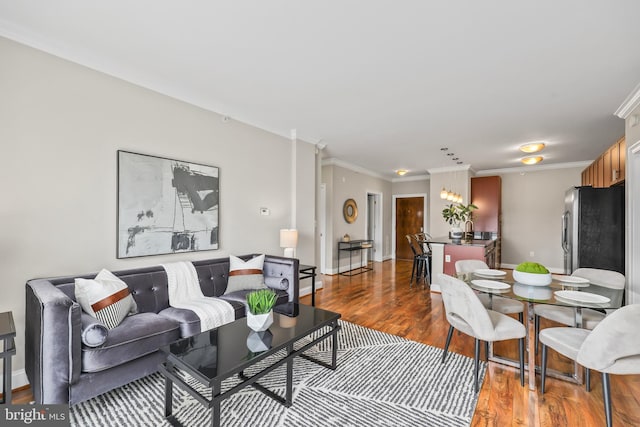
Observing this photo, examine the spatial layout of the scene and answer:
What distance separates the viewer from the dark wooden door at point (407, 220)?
28.7ft

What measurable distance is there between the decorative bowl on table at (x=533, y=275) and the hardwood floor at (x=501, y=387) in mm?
748

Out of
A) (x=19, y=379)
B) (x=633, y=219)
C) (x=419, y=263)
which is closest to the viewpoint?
(x=19, y=379)

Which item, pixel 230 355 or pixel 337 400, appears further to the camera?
pixel 337 400

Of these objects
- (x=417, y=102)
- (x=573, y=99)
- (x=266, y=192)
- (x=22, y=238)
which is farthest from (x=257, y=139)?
(x=573, y=99)

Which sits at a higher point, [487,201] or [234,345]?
[487,201]

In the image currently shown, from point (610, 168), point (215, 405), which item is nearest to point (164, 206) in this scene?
point (215, 405)

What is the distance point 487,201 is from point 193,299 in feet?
22.8

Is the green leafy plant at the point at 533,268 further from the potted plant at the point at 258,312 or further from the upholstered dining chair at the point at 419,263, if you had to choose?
the upholstered dining chair at the point at 419,263

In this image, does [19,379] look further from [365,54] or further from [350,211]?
[350,211]

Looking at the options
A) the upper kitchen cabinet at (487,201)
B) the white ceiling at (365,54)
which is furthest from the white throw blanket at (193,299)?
the upper kitchen cabinet at (487,201)

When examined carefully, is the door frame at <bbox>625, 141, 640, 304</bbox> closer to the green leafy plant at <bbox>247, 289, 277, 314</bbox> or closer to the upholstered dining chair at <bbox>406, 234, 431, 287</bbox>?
the upholstered dining chair at <bbox>406, 234, 431, 287</bbox>

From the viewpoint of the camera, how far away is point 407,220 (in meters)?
8.91

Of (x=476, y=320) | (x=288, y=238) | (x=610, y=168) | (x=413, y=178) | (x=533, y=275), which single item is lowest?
(x=476, y=320)

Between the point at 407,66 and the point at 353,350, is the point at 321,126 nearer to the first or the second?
the point at 407,66
